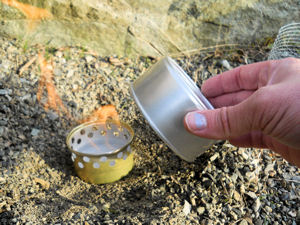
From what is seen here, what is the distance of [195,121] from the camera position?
1.66 metres

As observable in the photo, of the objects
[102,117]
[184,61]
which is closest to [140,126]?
[102,117]

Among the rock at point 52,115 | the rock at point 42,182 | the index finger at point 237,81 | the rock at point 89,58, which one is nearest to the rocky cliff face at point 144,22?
the rock at point 89,58

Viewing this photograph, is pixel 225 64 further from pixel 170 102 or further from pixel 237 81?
pixel 170 102

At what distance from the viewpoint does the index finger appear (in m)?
2.06

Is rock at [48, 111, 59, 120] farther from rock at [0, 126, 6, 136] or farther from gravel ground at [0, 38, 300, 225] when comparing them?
rock at [0, 126, 6, 136]

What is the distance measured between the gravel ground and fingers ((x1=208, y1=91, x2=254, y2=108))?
1.25 ft

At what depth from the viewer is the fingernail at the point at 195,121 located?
5.44ft

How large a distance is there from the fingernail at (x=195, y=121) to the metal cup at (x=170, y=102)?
0.07 metres

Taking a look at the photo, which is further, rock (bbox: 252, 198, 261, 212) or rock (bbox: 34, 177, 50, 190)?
rock (bbox: 34, 177, 50, 190)

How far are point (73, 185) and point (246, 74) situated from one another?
1353 millimetres

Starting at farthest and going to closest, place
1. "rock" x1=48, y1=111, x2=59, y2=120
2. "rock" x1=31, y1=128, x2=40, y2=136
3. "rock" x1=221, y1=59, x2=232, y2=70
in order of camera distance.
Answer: "rock" x1=221, y1=59, x2=232, y2=70, "rock" x1=48, y1=111, x2=59, y2=120, "rock" x1=31, y1=128, x2=40, y2=136

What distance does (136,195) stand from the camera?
7.63ft

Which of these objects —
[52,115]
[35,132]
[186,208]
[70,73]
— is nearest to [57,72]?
[70,73]

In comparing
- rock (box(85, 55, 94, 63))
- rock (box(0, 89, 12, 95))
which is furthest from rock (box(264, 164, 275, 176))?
rock (box(0, 89, 12, 95))
